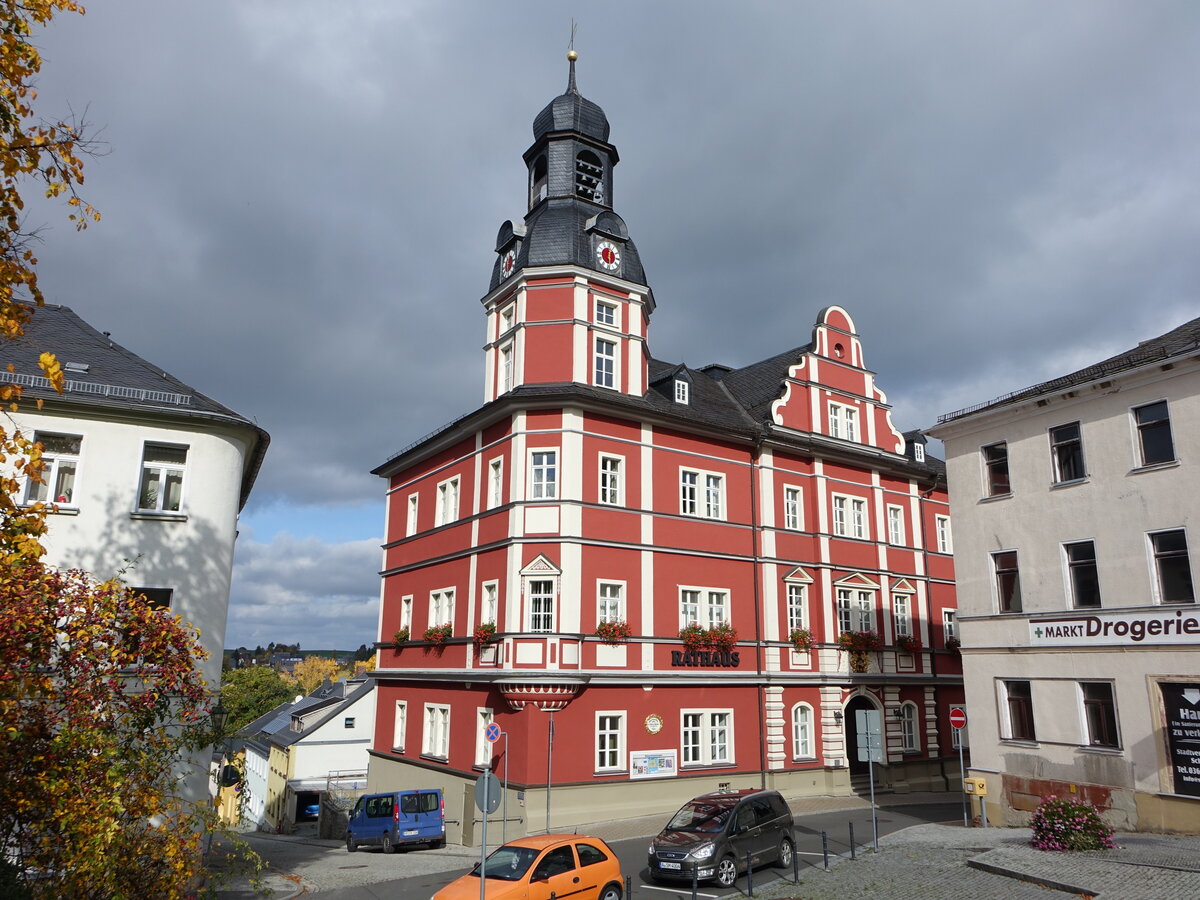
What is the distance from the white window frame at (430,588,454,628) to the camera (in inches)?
1184

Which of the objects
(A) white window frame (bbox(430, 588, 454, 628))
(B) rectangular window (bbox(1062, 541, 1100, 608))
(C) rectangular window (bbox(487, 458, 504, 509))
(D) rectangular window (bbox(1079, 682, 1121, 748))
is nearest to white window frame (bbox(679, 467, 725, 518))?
(C) rectangular window (bbox(487, 458, 504, 509))

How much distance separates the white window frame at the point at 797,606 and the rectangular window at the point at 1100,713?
1117cm

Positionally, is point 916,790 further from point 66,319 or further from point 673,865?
point 66,319

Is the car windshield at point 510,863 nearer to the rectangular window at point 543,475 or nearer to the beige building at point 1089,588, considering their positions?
the rectangular window at point 543,475

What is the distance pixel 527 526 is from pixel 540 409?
12.5ft

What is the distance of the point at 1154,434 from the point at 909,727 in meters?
17.7

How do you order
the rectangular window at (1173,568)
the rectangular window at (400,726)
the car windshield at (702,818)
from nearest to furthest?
the car windshield at (702,818) → the rectangular window at (1173,568) → the rectangular window at (400,726)

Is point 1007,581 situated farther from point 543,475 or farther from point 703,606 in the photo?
point 543,475

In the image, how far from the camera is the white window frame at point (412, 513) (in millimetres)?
34844

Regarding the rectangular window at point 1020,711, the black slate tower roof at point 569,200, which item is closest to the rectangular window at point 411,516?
the black slate tower roof at point 569,200

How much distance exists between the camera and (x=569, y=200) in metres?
31.3

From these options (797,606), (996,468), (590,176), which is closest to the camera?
(996,468)

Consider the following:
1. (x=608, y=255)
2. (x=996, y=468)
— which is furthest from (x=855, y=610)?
(x=608, y=255)

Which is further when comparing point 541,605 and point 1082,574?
point 541,605
